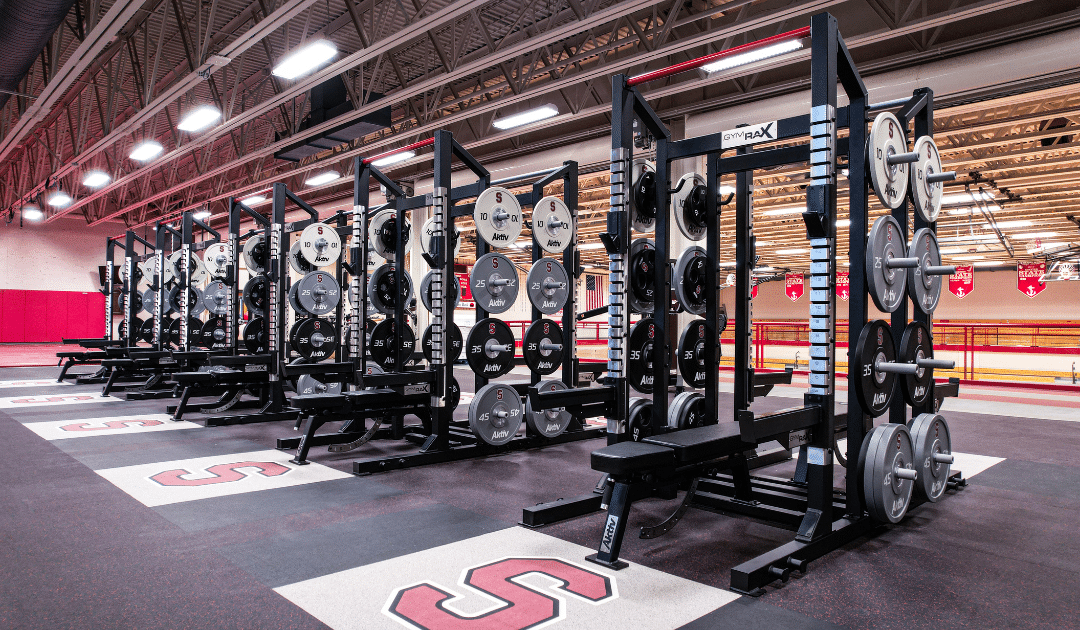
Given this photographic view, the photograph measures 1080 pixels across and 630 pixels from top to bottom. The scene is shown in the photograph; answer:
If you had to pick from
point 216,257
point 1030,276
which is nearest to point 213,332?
point 216,257

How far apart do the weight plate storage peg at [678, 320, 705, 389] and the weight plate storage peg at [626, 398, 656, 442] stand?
12.7 inches

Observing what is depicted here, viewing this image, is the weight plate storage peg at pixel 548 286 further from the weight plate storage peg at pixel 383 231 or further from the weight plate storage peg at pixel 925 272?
the weight plate storage peg at pixel 925 272

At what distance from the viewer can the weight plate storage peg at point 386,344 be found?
21.1ft

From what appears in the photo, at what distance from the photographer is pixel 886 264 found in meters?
3.03

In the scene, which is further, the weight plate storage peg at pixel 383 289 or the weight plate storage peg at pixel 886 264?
the weight plate storage peg at pixel 383 289

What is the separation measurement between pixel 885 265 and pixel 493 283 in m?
2.80

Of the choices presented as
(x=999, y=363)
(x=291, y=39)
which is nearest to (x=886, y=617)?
(x=291, y=39)

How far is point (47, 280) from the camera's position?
2008cm

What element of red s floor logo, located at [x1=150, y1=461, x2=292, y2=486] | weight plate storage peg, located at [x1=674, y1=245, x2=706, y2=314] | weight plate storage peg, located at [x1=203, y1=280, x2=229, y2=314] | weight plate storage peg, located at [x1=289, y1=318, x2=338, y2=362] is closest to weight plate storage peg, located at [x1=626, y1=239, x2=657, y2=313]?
weight plate storage peg, located at [x1=674, y1=245, x2=706, y2=314]

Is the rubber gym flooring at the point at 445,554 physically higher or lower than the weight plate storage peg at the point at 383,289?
lower

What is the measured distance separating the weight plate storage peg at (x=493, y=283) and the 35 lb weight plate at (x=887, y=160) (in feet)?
8.59

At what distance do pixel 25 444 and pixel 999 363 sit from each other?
47.0ft

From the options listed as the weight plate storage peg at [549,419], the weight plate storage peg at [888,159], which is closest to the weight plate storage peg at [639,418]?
the weight plate storage peg at [549,419]

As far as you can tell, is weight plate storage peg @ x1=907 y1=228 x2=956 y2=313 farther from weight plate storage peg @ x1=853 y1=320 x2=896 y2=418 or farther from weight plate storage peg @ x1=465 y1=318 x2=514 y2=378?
weight plate storage peg @ x1=465 y1=318 x2=514 y2=378
